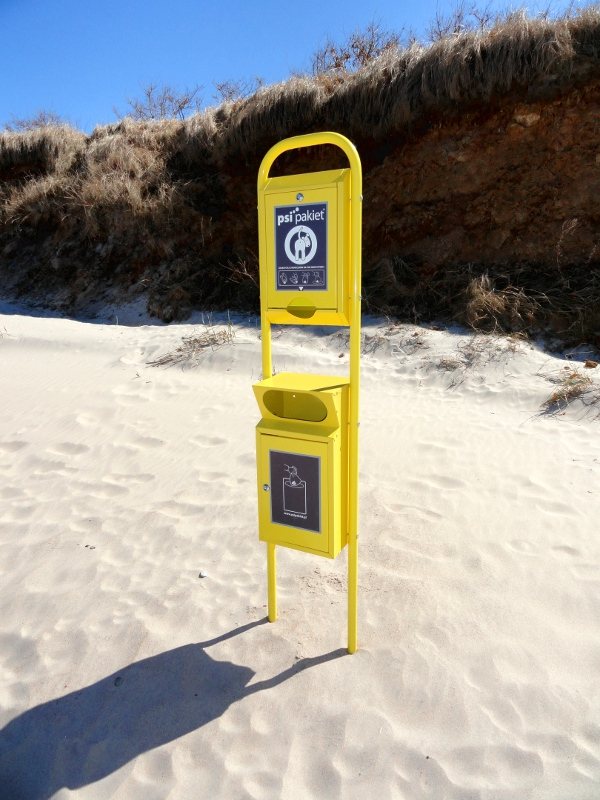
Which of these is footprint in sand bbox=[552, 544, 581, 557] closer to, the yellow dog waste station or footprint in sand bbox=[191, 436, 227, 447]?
the yellow dog waste station

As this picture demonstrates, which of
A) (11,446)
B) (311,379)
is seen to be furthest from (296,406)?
(11,446)

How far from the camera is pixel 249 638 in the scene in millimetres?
2596

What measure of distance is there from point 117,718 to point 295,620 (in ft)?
2.91

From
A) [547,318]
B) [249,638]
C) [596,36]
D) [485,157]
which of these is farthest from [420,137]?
[249,638]

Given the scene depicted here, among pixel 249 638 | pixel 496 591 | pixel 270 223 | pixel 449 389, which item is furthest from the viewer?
pixel 449 389

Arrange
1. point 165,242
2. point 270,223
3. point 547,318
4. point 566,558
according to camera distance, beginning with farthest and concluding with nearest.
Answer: point 165,242 < point 547,318 < point 566,558 < point 270,223

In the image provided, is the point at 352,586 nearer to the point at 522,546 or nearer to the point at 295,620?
the point at 295,620

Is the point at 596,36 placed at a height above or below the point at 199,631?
above

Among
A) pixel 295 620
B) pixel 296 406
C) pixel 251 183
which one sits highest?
pixel 251 183

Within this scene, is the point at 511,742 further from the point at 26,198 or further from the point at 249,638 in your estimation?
the point at 26,198

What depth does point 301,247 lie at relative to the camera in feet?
7.11

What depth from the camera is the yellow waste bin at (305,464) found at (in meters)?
2.26

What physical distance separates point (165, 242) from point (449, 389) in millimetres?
6870

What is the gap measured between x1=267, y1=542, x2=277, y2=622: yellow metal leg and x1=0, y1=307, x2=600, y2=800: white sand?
0.08m
